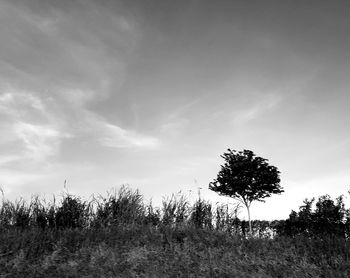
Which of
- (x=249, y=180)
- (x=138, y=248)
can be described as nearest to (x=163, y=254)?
(x=138, y=248)

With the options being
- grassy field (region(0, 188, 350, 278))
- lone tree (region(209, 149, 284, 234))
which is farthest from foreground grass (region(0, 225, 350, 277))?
lone tree (region(209, 149, 284, 234))

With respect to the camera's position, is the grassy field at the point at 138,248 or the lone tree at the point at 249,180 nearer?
the grassy field at the point at 138,248

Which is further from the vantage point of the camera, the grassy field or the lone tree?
the lone tree

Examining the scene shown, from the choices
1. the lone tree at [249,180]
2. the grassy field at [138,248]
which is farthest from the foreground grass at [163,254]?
the lone tree at [249,180]

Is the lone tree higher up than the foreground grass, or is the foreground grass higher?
the lone tree

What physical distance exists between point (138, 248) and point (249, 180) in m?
25.7

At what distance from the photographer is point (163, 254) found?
7.38m

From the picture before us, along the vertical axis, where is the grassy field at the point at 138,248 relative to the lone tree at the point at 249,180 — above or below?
below

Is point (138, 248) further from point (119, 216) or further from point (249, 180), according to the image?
point (249, 180)

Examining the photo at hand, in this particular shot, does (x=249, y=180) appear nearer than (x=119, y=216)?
No

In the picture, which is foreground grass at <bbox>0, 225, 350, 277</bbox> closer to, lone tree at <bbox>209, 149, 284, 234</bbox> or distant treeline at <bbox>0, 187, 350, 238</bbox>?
distant treeline at <bbox>0, 187, 350, 238</bbox>

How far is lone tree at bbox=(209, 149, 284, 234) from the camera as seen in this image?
105 feet

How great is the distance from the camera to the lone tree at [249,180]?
32062 mm

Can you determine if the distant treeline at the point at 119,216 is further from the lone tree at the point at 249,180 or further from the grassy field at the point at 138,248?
the lone tree at the point at 249,180
